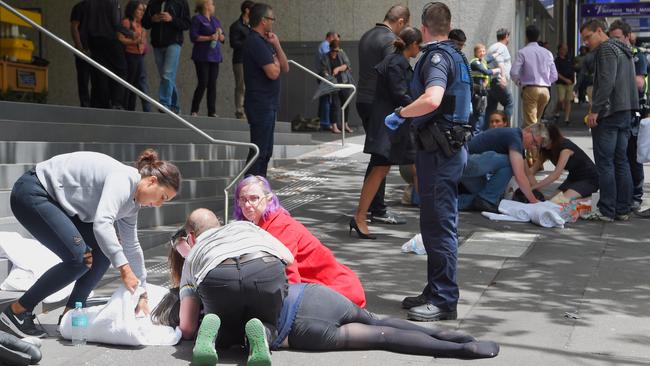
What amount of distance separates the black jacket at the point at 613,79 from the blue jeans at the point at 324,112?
343 inches

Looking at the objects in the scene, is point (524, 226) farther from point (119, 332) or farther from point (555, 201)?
point (119, 332)

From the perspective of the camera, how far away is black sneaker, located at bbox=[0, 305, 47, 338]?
5.66 meters

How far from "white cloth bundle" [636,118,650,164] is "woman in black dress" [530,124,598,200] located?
49 centimetres

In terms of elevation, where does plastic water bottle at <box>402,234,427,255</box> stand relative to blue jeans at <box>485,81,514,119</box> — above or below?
below

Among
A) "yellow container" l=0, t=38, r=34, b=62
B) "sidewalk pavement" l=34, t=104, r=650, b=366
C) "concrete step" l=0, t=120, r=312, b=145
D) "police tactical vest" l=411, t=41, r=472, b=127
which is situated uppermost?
"yellow container" l=0, t=38, r=34, b=62

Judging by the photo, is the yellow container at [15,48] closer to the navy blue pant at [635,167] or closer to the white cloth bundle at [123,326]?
the navy blue pant at [635,167]

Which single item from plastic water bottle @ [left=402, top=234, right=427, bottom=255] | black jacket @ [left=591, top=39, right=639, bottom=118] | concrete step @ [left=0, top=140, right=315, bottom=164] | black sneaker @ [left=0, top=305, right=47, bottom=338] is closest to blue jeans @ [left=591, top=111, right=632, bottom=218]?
black jacket @ [left=591, top=39, right=639, bottom=118]

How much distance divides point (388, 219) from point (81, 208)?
4.53m

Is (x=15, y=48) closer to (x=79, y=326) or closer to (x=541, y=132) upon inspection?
(x=541, y=132)

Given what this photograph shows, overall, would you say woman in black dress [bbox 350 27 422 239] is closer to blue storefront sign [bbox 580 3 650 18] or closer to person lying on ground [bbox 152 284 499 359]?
person lying on ground [bbox 152 284 499 359]

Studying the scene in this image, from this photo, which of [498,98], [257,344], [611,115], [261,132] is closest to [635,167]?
[611,115]

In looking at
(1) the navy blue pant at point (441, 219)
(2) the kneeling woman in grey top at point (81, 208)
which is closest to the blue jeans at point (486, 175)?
(1) the navy blue pant at point (441, 219)

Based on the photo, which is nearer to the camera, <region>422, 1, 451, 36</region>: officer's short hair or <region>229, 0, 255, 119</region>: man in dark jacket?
<region>422, 1, 451, 36</region>: officer's short hair

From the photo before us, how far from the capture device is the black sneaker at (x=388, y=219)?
9734 millimetres
